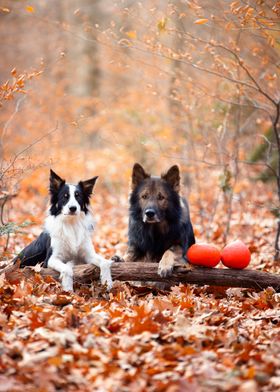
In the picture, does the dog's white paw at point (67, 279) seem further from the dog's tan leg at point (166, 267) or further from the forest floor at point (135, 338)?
the dog's tan leg at point (166, 267)

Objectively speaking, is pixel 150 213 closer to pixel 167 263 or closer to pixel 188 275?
pixel 167 263

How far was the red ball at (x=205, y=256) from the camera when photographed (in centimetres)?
582

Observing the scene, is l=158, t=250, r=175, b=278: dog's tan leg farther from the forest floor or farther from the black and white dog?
→ the black and white dog

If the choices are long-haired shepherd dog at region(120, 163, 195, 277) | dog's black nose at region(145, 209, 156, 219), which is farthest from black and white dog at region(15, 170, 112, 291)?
dog's black nose at region(145, 209, 156, 219)

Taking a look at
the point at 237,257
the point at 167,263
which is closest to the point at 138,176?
the point at 167,263

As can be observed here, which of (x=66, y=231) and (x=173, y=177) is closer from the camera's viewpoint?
(x=66, y=231)

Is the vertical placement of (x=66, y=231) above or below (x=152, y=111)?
below

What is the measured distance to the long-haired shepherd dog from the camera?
20.9ft

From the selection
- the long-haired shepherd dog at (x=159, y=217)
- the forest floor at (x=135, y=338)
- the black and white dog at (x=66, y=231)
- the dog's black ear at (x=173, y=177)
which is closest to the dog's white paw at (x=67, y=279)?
the forest floor at (x=135, y=338)

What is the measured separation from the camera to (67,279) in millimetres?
5461

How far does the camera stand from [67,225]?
609 cm

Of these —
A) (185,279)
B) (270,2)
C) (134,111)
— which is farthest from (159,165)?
(185,279)

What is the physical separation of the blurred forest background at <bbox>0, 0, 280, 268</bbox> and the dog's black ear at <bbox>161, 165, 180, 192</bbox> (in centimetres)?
136

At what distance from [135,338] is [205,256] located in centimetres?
212
